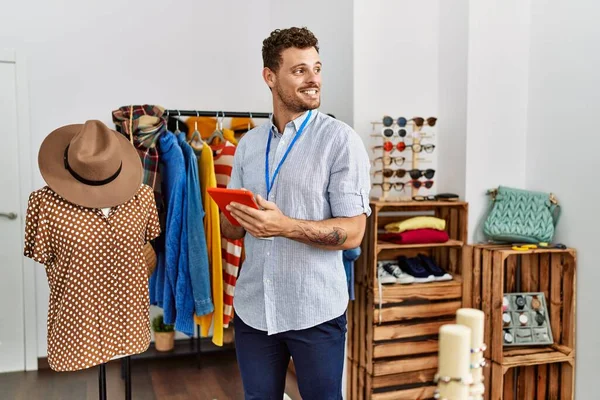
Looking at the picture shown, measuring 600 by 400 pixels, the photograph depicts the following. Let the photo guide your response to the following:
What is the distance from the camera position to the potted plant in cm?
363

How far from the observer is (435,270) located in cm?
274

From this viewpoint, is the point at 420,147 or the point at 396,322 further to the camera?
the point at 420,147

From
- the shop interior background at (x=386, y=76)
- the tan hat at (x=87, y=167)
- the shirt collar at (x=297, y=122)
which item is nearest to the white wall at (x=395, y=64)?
the shop interior background at (x=386, y=76)

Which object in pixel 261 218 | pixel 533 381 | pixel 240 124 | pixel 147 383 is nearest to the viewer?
pixel 261 218

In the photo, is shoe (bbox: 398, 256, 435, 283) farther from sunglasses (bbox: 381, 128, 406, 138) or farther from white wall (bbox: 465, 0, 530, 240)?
sunglasses (bbox: 381, 128, 406, 138)

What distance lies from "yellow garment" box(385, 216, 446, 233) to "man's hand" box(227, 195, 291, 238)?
136 cm

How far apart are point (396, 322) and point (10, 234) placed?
8.25 ft

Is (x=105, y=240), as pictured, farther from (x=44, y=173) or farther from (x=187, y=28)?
(x=187, y=28)

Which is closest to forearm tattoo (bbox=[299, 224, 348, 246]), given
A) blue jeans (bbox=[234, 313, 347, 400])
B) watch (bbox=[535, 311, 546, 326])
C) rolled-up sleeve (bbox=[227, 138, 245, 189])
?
blue jeans (bbox=[234, 313, 347, 400])

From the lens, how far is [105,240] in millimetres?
1898

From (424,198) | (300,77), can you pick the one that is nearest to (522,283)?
(424,198)

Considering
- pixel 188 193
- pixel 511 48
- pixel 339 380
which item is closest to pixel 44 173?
pixel 188 193

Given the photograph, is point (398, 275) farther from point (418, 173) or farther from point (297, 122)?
point (297, 122)

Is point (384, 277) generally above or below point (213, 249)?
below
